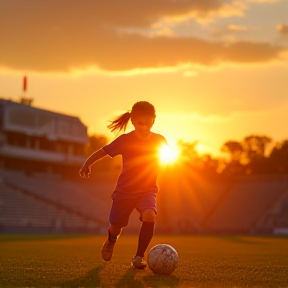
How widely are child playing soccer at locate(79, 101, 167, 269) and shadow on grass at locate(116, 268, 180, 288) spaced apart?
0.73m

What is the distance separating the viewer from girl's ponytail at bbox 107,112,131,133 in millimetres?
8703

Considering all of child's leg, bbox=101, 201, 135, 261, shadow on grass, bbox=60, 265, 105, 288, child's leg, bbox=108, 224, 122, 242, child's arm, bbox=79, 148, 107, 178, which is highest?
child's arm, bbox=79, 148, 107, 178

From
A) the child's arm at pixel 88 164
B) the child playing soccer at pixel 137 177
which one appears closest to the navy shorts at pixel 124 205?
the child playing soccer at pixel 137 177

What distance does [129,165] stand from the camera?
8.35 m

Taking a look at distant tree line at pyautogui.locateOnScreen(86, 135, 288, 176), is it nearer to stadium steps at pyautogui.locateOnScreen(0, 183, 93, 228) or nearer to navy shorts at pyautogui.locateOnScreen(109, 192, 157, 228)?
Result: stadium steps at pyautogui.locateOnScreen(0, 183, 93, 228)

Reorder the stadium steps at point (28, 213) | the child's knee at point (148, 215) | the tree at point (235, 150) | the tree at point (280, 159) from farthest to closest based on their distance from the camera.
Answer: the tree at point (235, 150)
the tree at point (280, 159)
the stadium steps at point (28, 213)
the child's knee at point (148, 215)

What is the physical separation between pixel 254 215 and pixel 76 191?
14.5 meters

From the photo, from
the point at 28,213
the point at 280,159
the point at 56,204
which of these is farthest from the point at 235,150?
the point at 28,213

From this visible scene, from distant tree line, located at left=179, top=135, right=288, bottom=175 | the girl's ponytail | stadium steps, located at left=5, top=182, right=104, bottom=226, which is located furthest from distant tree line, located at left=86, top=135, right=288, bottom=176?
the girl's ponytail

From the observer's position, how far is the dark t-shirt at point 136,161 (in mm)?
8281

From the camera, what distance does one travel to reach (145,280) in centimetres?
685

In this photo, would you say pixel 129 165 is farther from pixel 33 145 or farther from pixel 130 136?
pixel 33 145

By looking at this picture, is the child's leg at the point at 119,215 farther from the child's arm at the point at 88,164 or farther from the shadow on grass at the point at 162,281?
the shadow on grass at the point at 162,281

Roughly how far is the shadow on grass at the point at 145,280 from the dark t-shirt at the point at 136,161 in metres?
1.20
